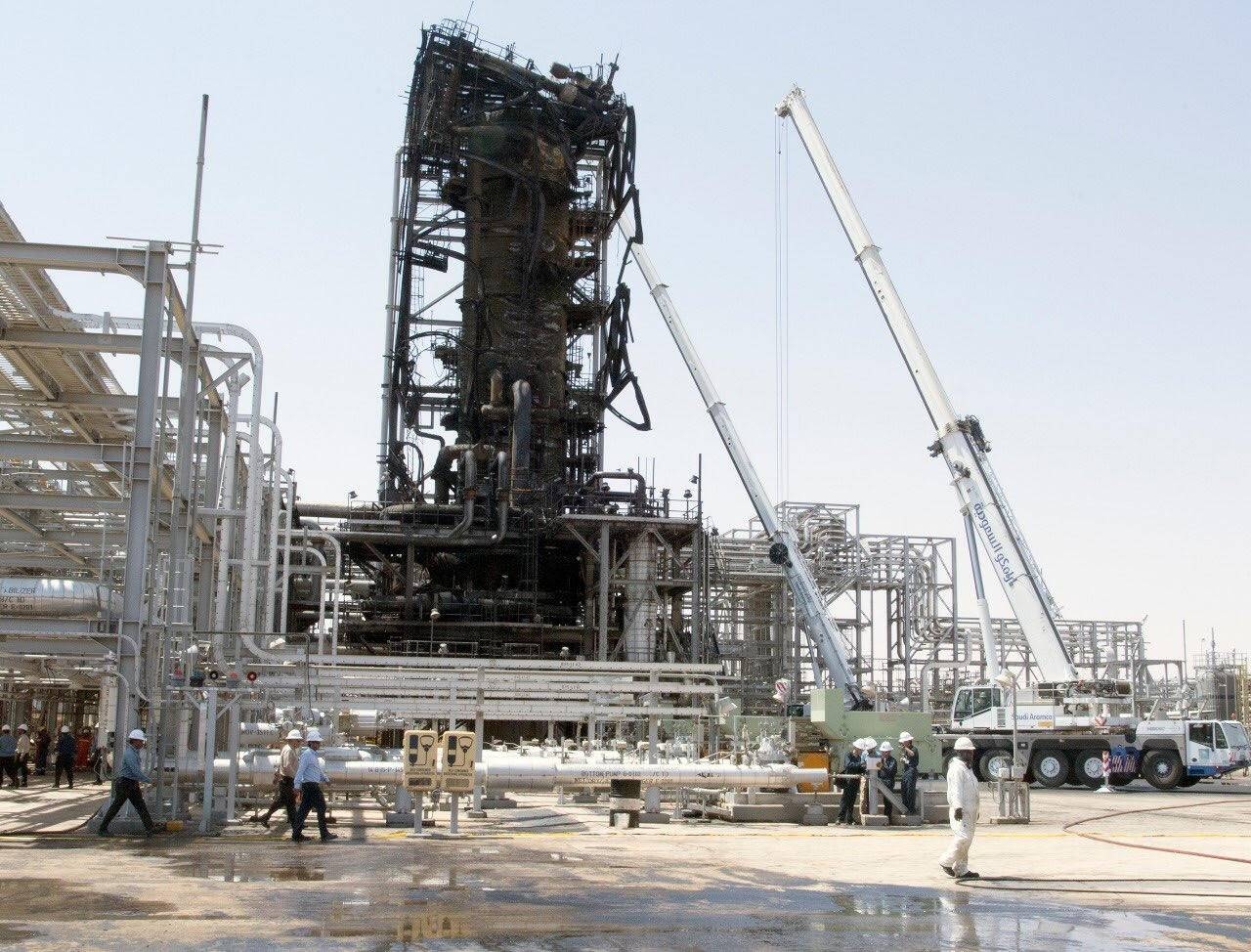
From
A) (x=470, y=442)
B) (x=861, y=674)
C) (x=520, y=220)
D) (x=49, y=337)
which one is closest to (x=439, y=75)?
(x=520, y=220)

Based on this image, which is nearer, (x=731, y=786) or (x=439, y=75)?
(x=731, y=786)

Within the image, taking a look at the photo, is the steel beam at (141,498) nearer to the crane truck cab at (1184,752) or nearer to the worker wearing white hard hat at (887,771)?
the worker wearing white hard hat at (887,771)

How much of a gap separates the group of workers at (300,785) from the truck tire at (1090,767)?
2342 cm

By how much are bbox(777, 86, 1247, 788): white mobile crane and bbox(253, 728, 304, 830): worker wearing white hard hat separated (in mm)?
19890

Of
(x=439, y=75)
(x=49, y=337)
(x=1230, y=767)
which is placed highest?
(x=439, y=75)

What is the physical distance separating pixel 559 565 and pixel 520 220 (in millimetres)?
12575

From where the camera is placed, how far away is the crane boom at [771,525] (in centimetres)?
4478

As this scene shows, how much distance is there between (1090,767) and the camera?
36.1m

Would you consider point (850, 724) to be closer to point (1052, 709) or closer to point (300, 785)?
point (1052, 709)

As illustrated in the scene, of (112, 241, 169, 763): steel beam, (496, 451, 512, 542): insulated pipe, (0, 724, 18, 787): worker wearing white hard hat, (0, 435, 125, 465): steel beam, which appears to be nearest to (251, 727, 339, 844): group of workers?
(112, 241, 169, 763): steel beam

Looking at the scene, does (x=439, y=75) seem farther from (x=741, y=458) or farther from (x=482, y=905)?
(x=482, y=905)

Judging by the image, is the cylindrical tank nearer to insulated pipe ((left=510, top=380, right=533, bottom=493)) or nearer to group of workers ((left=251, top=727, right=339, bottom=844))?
group of workers ((left=251, top=727, right=339, bottom=844))

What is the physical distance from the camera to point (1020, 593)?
37312 mm

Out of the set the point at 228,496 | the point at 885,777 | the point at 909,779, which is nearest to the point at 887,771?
the point at 885,777
